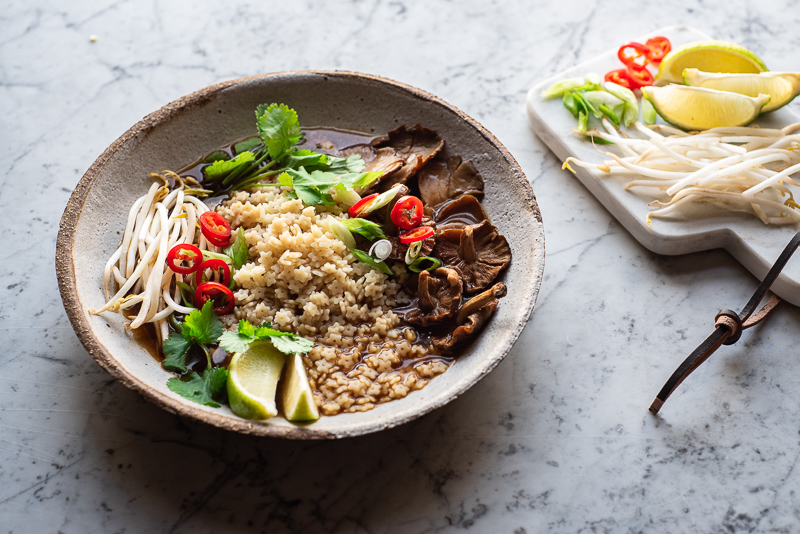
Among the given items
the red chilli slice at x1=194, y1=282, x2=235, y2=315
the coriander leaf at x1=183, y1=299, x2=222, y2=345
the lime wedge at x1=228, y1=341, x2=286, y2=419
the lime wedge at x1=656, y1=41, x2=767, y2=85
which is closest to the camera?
the lime wedge at x1=228, y1=341, x2=286, y2=419

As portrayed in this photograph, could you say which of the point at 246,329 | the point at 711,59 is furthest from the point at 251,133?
the point at 711,59

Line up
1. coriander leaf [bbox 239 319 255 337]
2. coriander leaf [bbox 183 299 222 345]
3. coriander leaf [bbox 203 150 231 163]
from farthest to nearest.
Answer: coriander leaf [bbox 203 150 231 163], coriander leaf [bbox 183 299 222 345], coriander leaf [bbox 239 319 255 337]

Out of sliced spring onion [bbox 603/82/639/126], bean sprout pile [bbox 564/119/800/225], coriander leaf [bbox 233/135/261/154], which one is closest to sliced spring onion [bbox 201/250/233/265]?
coriander leaf [bbox 233/135/261/154]

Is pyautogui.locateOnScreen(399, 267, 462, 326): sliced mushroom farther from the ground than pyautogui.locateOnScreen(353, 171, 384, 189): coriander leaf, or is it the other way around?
pyautogui.locateOnScreen(353, 171, 384, 189): coriander leaf

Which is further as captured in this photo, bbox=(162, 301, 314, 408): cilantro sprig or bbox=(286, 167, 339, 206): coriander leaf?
bbox=(286, 167, 339, 206): coriander leaf

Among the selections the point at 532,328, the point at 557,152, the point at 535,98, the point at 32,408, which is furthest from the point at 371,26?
the point at 32,408

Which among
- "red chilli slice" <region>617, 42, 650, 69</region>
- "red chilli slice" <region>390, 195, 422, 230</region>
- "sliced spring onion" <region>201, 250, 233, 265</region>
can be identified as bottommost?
"sliced spring onion" <region>201, 250, 233, 265</region>

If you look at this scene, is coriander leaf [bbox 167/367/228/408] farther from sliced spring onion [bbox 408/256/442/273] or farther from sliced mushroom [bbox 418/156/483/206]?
sliced mushroom [bbox 418/156/483/206]
